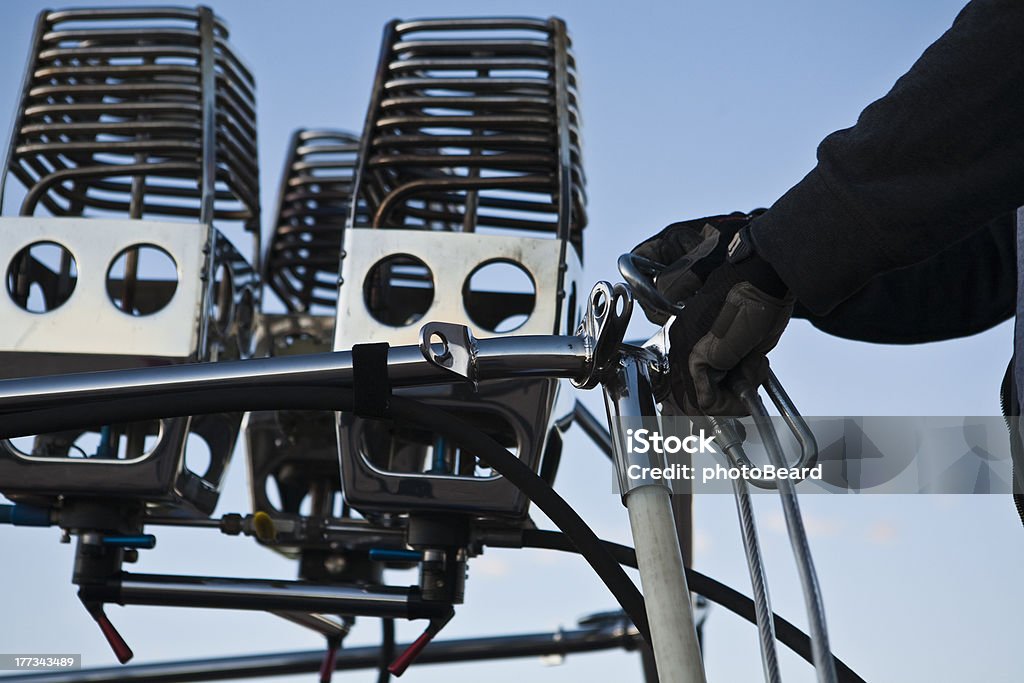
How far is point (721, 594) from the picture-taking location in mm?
1009

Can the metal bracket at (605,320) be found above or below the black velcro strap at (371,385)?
above

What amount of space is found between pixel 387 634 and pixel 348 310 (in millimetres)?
583

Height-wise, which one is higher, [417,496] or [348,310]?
[348,310]

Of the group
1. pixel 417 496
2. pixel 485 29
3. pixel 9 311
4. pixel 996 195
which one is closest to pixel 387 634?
pixel 417 496

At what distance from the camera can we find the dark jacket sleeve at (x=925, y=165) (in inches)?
28.6

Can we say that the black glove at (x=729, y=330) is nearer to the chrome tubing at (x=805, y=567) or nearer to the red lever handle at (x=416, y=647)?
the chrome tubing at (x=805, y=567)

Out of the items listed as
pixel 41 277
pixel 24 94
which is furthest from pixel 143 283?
pixel 24 94

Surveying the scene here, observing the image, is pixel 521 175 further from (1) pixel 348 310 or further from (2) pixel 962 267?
(2) pixel 962 267

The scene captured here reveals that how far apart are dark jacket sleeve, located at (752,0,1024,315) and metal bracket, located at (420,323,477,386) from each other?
0.20 meters

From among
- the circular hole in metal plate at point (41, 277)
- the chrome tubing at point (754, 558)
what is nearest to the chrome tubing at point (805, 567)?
the chrome tubing at point (754, 558)

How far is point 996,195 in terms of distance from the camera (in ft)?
2.42

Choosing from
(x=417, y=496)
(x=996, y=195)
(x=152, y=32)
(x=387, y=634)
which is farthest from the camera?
(x=387, y=634)

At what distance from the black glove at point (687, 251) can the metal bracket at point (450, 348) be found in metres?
0.14

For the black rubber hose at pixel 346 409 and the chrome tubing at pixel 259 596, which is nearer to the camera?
the black rubber hose at pixel 346 409
